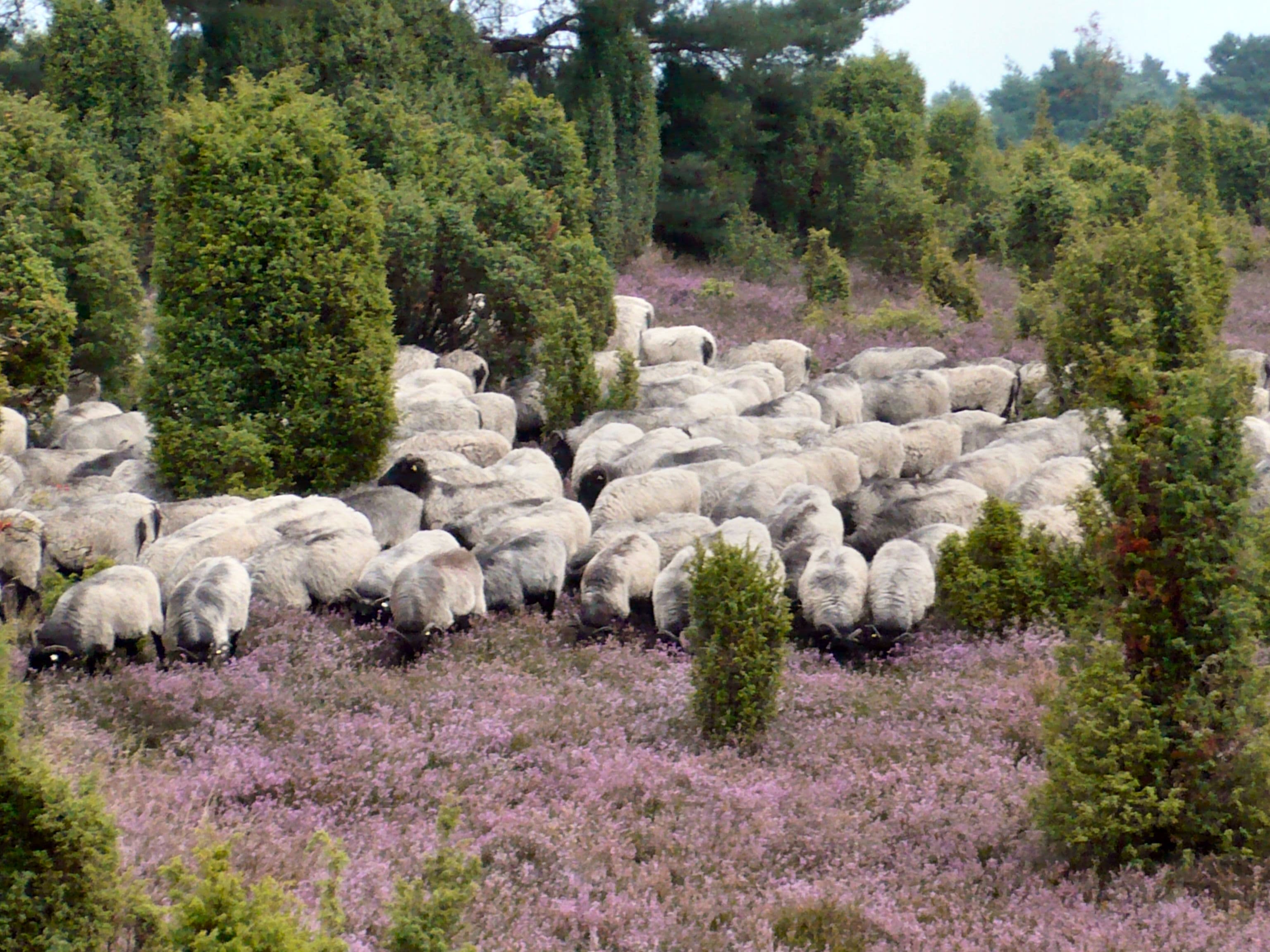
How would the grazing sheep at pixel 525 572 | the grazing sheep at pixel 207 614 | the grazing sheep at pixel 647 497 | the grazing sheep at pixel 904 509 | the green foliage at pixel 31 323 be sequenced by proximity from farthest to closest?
the green foliage at pixel 31 323 < the grazing sheep at pixel 647 497 < the grazing sheep at pixel 904 509 < the grazing sheep at pixel 525 572 < the grazing sheep at pixel 207 614

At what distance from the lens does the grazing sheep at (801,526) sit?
10.8 m

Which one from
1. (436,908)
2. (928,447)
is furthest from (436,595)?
(928,447)

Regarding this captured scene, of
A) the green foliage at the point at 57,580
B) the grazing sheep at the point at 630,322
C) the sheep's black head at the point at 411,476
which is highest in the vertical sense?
the grazing sheep at the point at 630,322

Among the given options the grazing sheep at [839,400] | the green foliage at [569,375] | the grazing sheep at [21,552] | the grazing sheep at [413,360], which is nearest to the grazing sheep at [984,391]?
the grazing sheep at [839,400]

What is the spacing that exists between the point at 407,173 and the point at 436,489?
10.1 meters

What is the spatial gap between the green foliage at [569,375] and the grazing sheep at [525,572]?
601 centimetres

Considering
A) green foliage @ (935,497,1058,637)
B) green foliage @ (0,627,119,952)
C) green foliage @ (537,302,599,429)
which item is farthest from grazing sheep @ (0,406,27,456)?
green foliage @ (0,627,119,952)

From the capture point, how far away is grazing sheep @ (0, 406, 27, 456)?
14.6 metres

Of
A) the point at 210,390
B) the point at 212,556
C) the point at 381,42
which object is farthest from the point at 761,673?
the point at 381,42

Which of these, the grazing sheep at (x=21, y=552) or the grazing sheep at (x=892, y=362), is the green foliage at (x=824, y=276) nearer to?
the grazing sheep at (x=892, y=362)

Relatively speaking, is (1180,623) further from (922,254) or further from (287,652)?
(922,254)

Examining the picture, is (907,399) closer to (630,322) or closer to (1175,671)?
(630,322)

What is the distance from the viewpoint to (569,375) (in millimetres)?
16938

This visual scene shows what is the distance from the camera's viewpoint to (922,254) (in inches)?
1143
